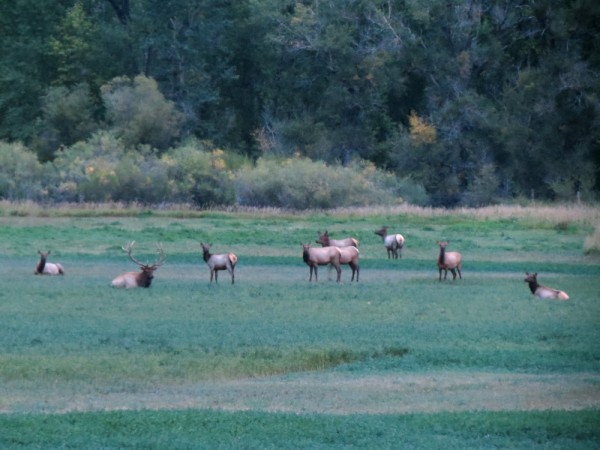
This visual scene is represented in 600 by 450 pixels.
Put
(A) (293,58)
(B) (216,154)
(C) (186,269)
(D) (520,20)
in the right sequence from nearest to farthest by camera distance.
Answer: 1. (C) (186,269)
2. (B) (216,154)
3. (D) (520,20)
4. (A) (293,58)

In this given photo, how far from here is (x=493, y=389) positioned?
609 inches

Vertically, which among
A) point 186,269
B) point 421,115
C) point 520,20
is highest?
point 520,20

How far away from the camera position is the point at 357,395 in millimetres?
15172

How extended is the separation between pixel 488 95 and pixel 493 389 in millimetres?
55916

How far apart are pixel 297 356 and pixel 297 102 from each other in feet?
186

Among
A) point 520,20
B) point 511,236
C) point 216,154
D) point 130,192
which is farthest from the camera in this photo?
point 520,20

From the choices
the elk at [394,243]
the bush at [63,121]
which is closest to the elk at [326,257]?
the elk at [394,243]

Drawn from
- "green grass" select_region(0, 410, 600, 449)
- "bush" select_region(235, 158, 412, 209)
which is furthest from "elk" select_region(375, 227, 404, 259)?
"green grass" select_region(0, 410, 600, 449)

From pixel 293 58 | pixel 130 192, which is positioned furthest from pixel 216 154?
pixel 293 58

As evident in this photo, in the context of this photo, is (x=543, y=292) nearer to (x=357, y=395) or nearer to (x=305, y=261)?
(x=305, y=261)

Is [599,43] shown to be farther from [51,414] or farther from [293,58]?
[293,58]

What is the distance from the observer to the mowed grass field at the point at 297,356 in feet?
41.6

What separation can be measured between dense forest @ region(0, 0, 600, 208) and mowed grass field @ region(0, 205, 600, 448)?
2348cm

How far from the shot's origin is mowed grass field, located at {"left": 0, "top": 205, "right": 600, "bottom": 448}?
12680 millimetres
